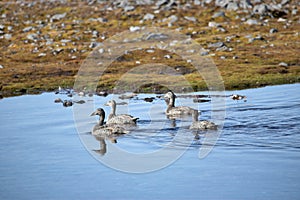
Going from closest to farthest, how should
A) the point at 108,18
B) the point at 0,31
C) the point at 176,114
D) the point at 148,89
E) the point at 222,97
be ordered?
the point at 176,114
the point at 222,97
the point at 148,89
the point at 0,31
the point at 108,18

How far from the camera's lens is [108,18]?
198 feet

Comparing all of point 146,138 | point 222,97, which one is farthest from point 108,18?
point 146,138

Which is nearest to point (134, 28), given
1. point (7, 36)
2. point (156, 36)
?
point (156, 36)

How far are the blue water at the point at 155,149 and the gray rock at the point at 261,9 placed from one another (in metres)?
30.5

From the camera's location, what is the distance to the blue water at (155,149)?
54.6 feet

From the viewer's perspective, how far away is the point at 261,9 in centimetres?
5847

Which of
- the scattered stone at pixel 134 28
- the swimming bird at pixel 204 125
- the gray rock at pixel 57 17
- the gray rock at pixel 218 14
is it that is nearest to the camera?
the swimming bird at pixel 204 125

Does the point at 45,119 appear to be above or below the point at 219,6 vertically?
below

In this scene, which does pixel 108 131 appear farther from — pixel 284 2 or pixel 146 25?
pixel 284 2

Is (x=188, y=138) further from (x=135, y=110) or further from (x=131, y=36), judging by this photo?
(x=131, y=36)

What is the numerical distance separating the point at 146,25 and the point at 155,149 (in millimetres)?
35446

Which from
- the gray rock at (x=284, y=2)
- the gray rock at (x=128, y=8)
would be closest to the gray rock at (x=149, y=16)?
the gray rock at (x=128, y=8)

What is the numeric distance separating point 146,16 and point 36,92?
2559cm

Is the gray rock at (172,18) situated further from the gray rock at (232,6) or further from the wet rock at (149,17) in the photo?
the gray rock at (232,6)
